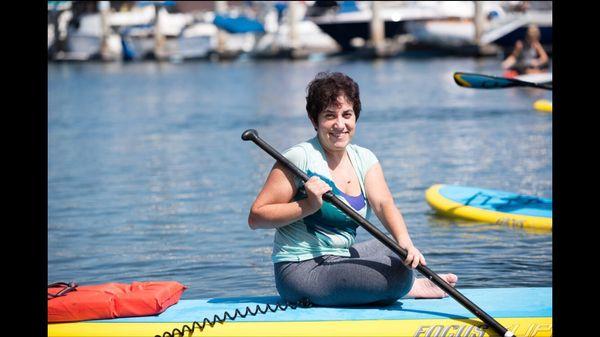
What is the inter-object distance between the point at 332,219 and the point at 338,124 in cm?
42

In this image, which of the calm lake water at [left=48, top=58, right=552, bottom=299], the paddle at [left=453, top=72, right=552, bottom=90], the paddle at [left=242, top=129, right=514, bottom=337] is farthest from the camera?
the paddle at [left=453, top=72, right=552, bottom=90]

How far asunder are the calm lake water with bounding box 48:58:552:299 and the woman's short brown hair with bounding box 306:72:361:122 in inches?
108

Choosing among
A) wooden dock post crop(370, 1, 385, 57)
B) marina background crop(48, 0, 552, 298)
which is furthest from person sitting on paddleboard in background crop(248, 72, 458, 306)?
wooden dock post crop(370, 1, 385, 57)

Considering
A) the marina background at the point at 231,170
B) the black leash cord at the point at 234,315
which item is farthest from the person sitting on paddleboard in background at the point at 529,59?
the black leash cord at the point at 234,315

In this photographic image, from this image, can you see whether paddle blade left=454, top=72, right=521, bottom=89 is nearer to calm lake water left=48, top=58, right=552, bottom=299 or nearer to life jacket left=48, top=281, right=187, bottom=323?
calm lake water left=48, top=58, right=552, bottom=299

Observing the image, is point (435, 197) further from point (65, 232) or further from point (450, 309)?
point (450, 309)

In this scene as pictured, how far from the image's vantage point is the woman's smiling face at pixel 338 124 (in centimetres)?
539

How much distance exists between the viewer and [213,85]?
109 feet

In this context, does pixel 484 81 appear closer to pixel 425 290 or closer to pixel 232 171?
pixel 232 171

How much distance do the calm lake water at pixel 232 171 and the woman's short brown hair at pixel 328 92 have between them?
2.75 meters

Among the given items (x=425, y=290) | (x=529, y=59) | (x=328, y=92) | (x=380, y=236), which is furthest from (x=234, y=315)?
(x=529, y=59)

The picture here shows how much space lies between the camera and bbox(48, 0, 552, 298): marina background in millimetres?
9039

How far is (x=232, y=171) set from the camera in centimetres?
1448
